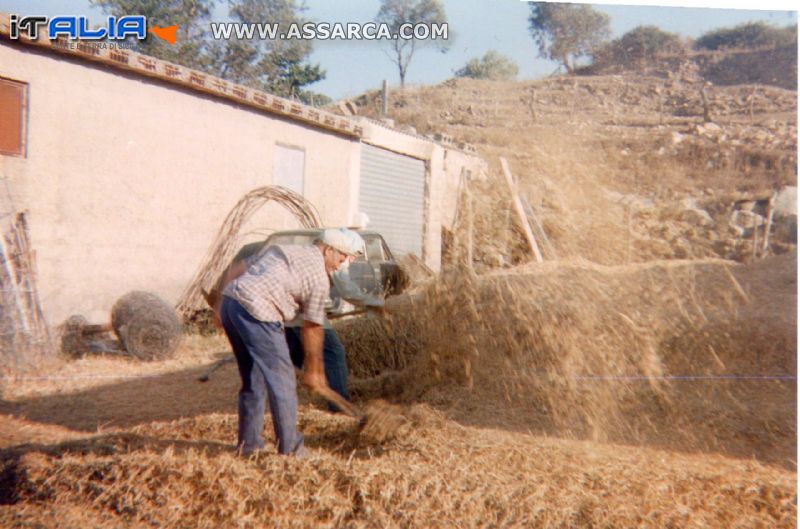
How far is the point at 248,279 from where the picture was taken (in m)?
3.73

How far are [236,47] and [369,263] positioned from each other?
5.17 meters

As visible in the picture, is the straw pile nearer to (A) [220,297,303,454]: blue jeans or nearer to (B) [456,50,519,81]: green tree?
(A) [220,297,303,454]: blue jeans

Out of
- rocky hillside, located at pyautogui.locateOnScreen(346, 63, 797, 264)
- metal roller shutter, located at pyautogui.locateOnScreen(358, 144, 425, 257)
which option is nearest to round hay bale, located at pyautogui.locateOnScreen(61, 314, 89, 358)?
rocky hillside, located at pyautogui.locateOnScreen(346, 63, 797, 264)

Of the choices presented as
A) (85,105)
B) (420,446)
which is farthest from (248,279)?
(85,105)

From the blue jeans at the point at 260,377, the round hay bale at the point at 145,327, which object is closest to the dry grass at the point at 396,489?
the blue jeans at the point at 260,377

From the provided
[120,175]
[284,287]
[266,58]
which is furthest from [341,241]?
[266,58]

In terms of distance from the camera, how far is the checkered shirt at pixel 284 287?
3.69 meters

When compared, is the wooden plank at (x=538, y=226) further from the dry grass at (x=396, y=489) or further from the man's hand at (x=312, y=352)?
the man's hand at (x=312, y=352)

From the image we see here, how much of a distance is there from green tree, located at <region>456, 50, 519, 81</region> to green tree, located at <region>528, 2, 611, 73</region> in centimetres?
212

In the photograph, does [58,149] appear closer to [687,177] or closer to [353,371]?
[353,371]

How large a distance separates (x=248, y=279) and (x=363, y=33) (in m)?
3.04

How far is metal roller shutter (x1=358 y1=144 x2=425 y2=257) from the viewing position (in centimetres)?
1138

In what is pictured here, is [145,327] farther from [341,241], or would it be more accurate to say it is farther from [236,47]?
[236,47]

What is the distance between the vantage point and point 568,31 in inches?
926
